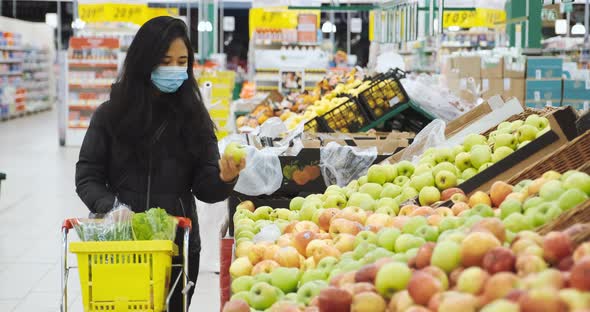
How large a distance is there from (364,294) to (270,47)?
16228mm

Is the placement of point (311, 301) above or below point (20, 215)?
above

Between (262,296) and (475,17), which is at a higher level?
(475,17)

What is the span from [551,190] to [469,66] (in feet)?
28.7

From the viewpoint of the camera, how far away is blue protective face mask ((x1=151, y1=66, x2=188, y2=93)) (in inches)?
124

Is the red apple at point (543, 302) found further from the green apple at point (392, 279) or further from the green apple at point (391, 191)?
the green apple at point (391, 191)

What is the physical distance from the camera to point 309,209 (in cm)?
342

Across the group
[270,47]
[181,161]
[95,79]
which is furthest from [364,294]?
[270,47]

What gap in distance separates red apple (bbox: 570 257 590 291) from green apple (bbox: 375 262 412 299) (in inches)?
18.0

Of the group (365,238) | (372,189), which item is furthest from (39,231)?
(365,238)

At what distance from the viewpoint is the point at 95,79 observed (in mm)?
15047

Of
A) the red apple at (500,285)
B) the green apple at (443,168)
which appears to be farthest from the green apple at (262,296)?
the green apple at (443,168)

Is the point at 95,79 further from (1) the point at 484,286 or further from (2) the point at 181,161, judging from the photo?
(1) the point at 484,286

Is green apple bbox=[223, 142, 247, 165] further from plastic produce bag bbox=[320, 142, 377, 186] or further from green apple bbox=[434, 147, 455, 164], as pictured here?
plastic produce bag bbox=[320, 142, 377, 186]

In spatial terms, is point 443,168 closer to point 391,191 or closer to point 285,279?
point 391,191
